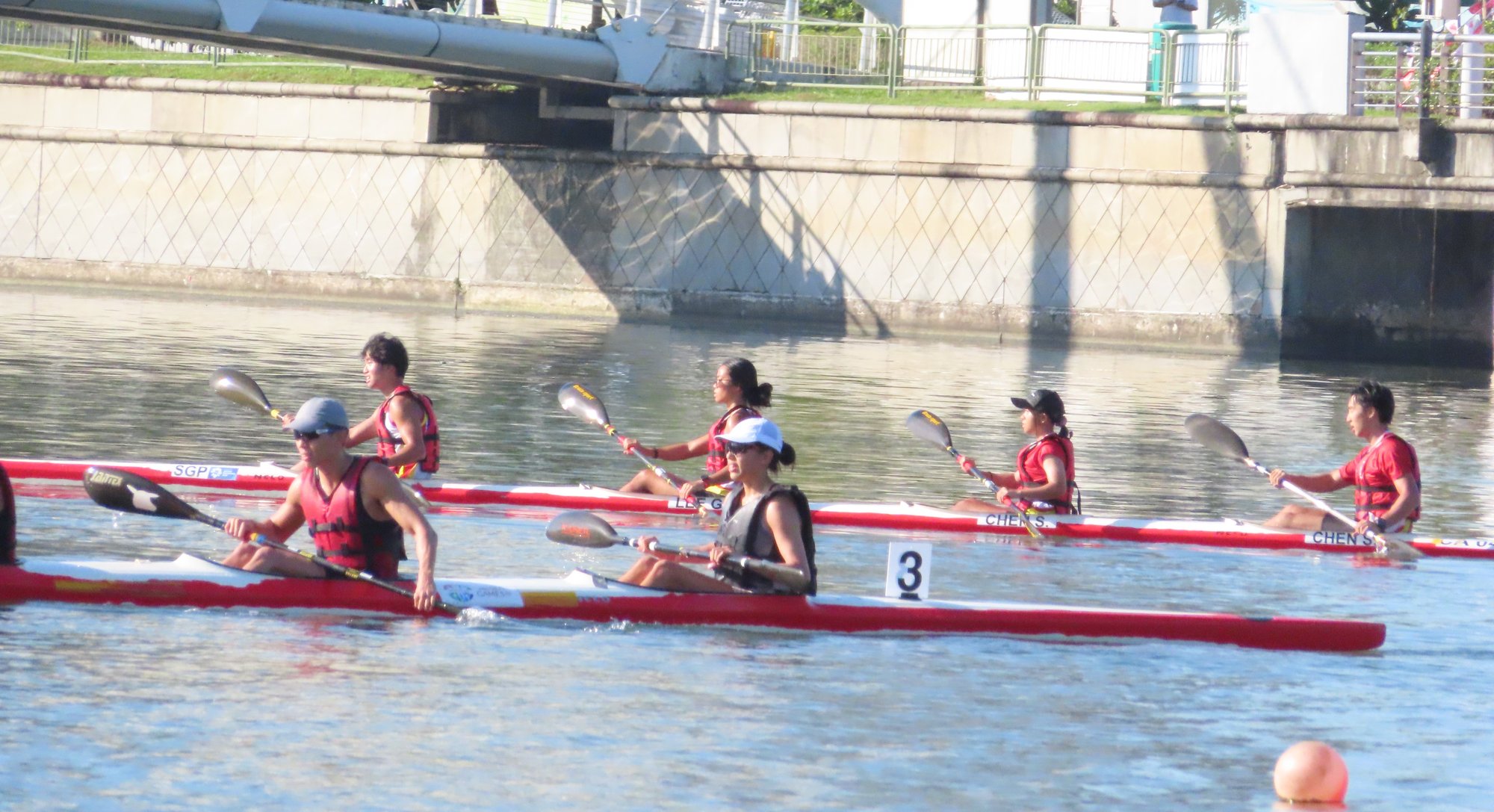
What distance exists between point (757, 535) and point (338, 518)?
181 centimetres

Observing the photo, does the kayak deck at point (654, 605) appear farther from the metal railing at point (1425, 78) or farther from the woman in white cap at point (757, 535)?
the metal railing at point (1425, 78)

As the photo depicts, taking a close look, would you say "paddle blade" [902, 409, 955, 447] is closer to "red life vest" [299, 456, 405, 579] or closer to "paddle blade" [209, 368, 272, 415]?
"paddle blade" [209, 368, 272, 415]

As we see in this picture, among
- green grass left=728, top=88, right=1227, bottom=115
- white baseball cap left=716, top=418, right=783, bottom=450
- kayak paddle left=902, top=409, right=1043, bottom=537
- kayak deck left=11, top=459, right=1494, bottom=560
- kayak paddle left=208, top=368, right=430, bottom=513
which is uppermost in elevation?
green grass left=728, top=88, right=1227, bottom=115

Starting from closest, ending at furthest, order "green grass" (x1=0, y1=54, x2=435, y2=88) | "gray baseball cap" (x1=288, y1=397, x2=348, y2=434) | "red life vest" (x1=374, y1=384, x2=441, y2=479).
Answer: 1. "gray baseball cap" (x1=288, y1=397, x2=348, y2=434)
2. "red life vest" (x1=374, y1=384, x2=441, y2=479)
3. "green grass" (x1=0, y1=54, x2=435, y2=88)

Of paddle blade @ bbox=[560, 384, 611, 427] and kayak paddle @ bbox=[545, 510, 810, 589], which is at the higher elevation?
paddle blade @ bbox=[560, 384, 611, 427]

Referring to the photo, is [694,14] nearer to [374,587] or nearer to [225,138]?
[225,138]

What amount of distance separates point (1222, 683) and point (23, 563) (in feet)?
17.1

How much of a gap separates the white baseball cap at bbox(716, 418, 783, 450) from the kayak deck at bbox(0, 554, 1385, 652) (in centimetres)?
81

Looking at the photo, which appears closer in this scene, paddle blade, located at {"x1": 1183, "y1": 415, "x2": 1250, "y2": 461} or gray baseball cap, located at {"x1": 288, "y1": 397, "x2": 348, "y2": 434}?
gray baseball cap, located at {"x1": 288, "y1": 397, "x2": 348, "y2": 434}

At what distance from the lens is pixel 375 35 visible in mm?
26656

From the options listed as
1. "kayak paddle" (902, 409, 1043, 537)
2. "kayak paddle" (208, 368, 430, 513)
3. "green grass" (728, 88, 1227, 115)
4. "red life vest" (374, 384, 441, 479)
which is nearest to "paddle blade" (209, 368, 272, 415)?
"kayak paddle" (208, 368, 430, 513)

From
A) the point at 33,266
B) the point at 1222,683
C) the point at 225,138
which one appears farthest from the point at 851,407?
the point at 33,266

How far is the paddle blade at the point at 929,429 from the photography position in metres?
13.9

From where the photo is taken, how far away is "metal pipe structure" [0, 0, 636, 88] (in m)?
24.3
